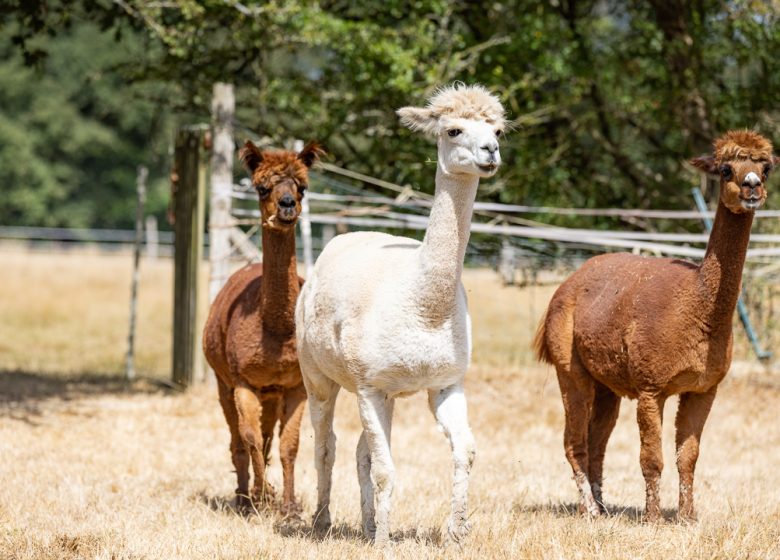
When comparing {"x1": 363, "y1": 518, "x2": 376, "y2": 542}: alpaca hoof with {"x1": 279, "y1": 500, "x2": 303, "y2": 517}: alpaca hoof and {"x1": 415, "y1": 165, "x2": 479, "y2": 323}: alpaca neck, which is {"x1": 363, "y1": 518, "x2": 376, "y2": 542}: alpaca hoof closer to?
{"x1": 279, "y1": 500, "x2": 303, "y2": 517}: alpaca hoof

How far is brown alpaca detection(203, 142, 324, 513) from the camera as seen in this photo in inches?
263

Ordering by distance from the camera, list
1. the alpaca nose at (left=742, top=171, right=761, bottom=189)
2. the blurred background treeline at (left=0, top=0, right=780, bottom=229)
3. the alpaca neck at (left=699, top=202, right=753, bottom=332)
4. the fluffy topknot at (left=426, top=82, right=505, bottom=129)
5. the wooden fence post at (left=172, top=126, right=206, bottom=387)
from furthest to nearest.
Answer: the blurred background treeline at (left=0, top=0, right=780, bottom=229)
the wooden fence post at (left=172, top=126, right=206, bottom=387)
the alpaca neck at (left=699, top=202, right=753, bottom=332)
the alpaca nose at (left=742, top=171, right=761, bottom=189)
the fluffy topknot at (left=426, top=82, right=505, bottom=129)

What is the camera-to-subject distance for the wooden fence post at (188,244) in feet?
39.4

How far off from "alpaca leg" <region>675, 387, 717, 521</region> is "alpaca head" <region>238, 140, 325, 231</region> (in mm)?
2516

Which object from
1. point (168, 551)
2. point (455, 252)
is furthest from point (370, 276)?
point (168, 551)

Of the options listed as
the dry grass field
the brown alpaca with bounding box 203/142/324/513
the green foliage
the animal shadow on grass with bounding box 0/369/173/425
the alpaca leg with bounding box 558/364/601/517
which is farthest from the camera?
the green foliage

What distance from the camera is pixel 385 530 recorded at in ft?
18.1

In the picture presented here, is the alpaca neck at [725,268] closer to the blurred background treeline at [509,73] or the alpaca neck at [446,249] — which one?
the alpaca neck at [446,249]

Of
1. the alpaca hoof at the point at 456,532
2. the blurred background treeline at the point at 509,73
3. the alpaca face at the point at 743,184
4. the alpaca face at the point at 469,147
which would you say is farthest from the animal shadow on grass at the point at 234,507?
the blurred background treeline at the point at 509,73

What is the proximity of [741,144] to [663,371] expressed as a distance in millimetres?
1327

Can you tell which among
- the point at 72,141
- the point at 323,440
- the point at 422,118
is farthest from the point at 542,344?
the point at 72,141

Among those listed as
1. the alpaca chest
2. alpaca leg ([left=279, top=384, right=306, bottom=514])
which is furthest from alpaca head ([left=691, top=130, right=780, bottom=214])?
alpaca leg ([left=279, top=384, right=306, bottom=514])

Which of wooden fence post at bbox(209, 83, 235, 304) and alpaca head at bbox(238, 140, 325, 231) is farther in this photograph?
wooden fence post at bbox(209, 83, 235, 304)

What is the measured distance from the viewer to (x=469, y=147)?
17.1 feet
